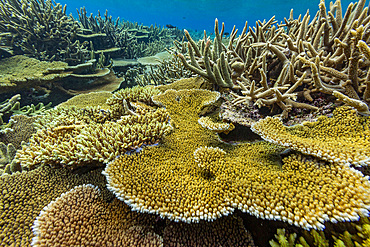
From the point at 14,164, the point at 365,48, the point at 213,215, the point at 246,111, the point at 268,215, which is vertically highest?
the point at 365,48

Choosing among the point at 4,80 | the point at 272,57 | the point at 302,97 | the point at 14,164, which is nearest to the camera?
the point at 14,164

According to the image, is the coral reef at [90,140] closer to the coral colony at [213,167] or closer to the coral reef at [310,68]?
the coral colony at [213,167]

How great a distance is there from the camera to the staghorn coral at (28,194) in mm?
1615

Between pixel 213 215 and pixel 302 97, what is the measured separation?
229 centimetres

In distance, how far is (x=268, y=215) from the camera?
4.58 ft

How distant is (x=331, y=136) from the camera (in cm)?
192

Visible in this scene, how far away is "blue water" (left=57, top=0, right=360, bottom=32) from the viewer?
235 feet

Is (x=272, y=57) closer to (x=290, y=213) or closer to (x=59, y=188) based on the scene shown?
(x=290, y=213)

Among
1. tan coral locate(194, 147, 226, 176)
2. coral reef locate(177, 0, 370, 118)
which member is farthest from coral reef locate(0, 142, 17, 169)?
coral reef locate(177, 0, 370, 118)

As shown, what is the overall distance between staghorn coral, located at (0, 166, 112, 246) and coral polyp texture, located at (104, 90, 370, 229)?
1.92 feet

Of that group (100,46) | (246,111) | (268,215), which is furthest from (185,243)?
(100,46)

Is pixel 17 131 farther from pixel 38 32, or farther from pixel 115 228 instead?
pixel 38 32

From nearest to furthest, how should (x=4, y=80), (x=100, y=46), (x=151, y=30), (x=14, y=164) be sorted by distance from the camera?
(x=14, y=164), (x=4, y=80), (x=100, y=46), (x=151, y=30)

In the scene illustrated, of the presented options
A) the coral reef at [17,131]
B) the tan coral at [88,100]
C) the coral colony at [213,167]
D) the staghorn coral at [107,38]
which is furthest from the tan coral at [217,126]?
the staghorn coral at [107,38]
